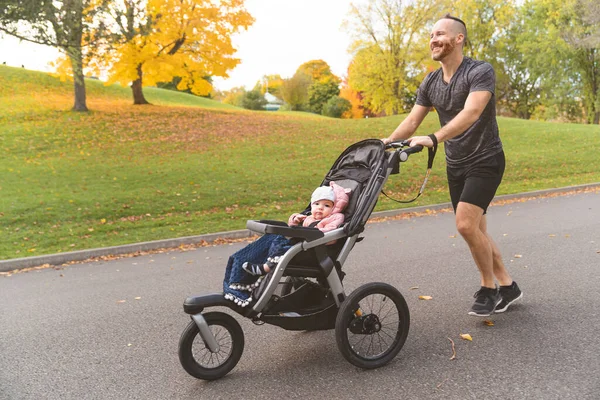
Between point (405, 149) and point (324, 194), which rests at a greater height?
point (405, 149)

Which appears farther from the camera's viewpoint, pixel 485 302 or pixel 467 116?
pixel 485 302

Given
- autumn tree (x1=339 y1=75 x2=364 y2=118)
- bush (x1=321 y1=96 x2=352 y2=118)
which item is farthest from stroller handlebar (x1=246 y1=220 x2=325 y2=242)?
autumn tree (x1=339 y1=75 x2=364 y2=118)

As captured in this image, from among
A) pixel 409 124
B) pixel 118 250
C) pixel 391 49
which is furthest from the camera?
pixel 391 49

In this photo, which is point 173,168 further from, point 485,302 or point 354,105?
point 354,105

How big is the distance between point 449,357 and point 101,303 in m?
3.65

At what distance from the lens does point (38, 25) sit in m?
12.8

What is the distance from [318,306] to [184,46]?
24.4 meters

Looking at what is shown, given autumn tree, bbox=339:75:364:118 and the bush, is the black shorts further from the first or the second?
autumn tree, bbox=339:75:364:118

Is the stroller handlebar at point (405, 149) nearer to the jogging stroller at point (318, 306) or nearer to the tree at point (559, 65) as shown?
the jogging stroller at point (318, 306)

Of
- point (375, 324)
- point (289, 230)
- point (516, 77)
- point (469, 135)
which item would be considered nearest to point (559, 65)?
point (516, 77)

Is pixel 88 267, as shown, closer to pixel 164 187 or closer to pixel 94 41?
pixel 164 187

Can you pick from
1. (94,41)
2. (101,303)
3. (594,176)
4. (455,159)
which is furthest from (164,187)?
(594,176)

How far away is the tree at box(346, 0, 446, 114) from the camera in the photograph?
3812 centimetres

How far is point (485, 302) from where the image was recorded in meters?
4.32
